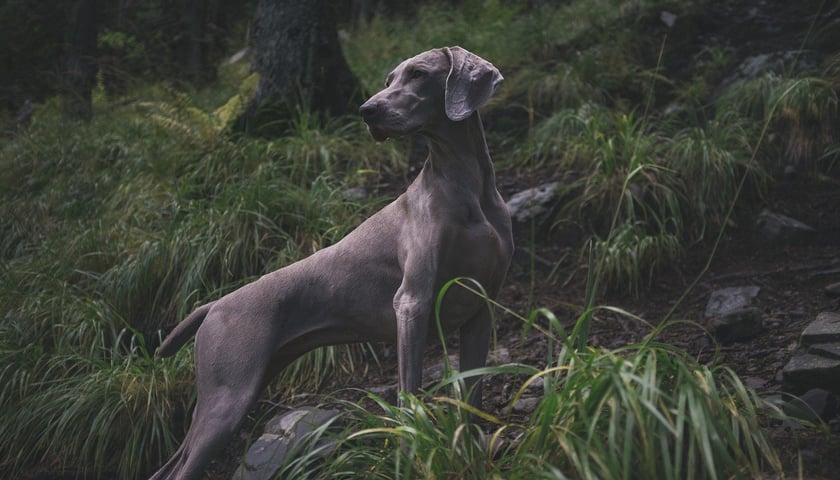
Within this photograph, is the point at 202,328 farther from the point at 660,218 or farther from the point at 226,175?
the point at 660,218

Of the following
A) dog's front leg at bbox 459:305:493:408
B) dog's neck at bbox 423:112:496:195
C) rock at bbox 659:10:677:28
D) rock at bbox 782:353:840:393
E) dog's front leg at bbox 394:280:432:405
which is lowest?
rock at bbox 782:353:840:393

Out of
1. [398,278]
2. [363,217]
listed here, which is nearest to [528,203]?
[363,217]

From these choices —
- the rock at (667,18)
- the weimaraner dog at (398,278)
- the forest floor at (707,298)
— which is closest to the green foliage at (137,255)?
the forest floor at (707,298)

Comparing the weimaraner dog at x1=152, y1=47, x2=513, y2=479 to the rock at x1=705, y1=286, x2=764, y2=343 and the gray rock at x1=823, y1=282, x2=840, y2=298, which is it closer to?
the rock at x1=705, y1=286, x2=764, y2=343

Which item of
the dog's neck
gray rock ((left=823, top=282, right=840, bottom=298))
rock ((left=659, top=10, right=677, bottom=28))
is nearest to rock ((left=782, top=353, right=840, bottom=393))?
gray rock ((left=823, top=282, right=840, bottom=298))

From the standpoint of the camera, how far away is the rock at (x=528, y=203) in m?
5.37

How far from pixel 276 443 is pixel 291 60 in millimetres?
4051

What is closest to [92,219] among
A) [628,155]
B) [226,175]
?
[226,175]

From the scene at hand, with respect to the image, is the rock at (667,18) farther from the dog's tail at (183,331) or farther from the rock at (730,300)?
the dog's tail at (183,331)

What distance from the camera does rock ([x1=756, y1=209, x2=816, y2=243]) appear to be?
4730 mm

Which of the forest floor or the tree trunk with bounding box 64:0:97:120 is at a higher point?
the tree trunk with bounding box 64:0:97:120

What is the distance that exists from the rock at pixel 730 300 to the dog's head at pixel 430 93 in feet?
7.44

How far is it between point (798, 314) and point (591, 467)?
2450 millimetres

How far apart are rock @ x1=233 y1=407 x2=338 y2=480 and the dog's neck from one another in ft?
4.07
